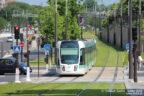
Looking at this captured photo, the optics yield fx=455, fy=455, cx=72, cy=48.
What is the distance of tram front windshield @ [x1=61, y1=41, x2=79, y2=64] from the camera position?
36.2 m

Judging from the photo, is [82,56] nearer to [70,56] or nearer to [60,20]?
[70,56]

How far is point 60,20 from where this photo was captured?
6650cm

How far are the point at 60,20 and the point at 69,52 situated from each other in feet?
100

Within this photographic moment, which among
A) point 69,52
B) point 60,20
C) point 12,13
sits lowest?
point 69,52

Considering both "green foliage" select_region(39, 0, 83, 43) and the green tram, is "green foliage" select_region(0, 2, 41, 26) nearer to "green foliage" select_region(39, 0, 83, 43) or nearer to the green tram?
"green foliage" select_region(39, 0, 83, 43)

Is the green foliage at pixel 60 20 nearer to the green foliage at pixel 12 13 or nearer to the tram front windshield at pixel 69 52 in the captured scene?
the green foliage at pixel 12 13

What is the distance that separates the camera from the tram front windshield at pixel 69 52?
36188 mm

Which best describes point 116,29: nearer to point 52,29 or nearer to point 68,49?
point 52,29

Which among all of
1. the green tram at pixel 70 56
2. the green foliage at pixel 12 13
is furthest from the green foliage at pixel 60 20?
the green tram at pixel 70 56

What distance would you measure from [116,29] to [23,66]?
186 feet

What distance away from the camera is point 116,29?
97.6m

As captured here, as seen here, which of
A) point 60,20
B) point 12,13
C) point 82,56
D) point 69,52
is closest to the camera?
point 69,52

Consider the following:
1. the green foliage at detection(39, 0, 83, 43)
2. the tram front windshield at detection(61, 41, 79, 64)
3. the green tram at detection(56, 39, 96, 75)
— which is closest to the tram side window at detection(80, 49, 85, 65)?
the green tram at detection(56, 39, 96, 75)

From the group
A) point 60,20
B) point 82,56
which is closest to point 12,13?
point 60,20
